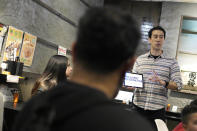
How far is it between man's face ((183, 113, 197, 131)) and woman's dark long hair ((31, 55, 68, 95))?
145cm

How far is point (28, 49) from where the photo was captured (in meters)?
3.81

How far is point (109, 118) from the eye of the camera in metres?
Result: 0.54

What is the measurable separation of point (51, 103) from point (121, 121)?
16 cm

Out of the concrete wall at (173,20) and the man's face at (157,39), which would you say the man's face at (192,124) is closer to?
the man's face at (157,39)

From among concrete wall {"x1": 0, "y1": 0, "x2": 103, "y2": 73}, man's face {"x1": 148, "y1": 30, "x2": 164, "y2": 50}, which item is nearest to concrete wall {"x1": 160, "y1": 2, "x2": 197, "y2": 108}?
concrete wall {"x1": 0, "y1": 0, "x2": 103, "y2": 73}

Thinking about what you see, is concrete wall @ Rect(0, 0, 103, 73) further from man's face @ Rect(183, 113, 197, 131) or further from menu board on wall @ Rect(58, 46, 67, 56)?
man's face @ Rect(183, 113, 197, 131)

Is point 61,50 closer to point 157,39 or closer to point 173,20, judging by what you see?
point 157,39

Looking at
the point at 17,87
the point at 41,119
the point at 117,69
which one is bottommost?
the point at 17,87

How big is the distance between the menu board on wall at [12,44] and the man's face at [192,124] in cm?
237

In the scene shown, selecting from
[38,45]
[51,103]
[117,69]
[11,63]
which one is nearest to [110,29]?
[117,69]

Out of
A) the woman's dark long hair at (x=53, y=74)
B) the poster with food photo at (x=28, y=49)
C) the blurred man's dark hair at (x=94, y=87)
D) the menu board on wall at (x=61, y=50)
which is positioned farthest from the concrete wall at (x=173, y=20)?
the blurred man's dark hair at (x=94, y=87)

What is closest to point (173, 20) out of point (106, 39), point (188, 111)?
point (188, 111)

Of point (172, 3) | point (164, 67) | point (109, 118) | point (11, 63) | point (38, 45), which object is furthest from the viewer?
point (172, 3)

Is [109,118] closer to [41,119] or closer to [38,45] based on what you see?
[41,119]
